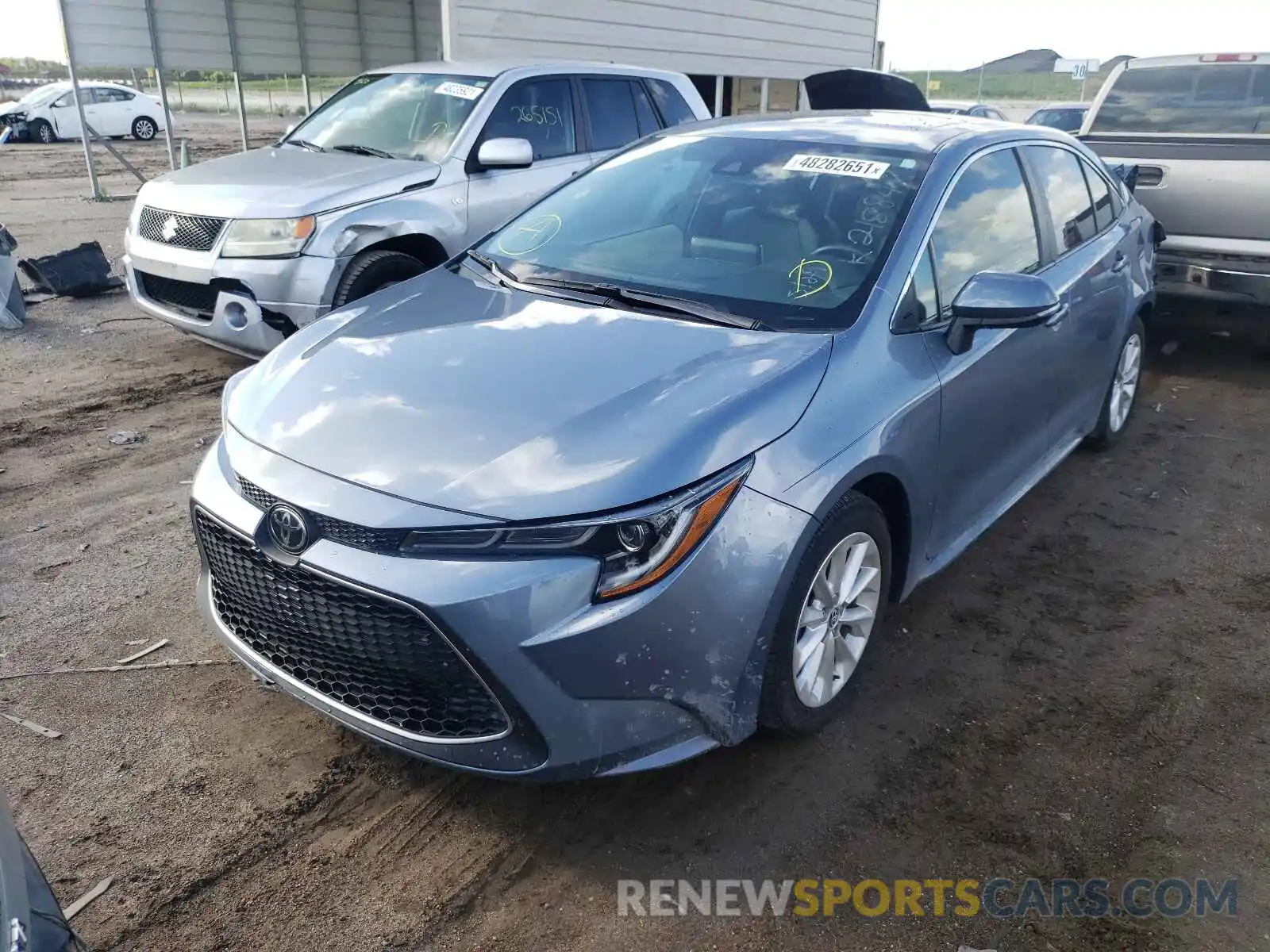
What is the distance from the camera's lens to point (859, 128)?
3.81 meters

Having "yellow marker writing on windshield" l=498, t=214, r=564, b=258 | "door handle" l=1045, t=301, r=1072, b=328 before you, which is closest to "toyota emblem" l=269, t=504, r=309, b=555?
"yellow marker writing on windshield" l=498, t=214, r=564, b=258

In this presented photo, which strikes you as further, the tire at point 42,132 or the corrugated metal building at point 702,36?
the tire at point 42,132

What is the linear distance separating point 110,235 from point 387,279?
6.88 metres

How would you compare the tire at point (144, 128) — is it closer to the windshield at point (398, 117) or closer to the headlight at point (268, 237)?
the windshield at point (398, 117)

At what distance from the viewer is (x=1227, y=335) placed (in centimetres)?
789

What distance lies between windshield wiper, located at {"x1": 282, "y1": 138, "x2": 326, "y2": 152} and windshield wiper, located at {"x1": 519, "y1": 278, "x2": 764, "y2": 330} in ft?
12.9

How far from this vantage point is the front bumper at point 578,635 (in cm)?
222

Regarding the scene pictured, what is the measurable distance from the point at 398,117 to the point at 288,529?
4.91 metres

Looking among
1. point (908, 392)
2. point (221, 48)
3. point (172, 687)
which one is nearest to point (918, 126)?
point (908, 392)

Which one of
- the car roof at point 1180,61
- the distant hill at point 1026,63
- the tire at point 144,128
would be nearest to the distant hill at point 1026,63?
the distant hill at point 1026,63

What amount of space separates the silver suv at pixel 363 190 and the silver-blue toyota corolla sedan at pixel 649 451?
2017 millimetres

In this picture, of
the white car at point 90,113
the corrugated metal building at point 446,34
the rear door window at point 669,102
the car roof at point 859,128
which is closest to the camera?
the car roof at point 859,128

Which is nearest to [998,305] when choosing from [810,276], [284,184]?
[810,276]

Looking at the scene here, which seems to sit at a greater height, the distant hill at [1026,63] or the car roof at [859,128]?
the car roof at [859,128]
